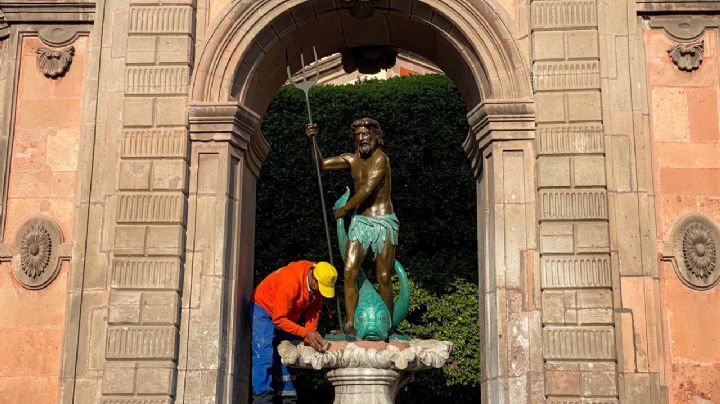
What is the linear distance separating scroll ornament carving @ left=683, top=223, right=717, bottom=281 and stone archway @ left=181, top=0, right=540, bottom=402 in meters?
1.70

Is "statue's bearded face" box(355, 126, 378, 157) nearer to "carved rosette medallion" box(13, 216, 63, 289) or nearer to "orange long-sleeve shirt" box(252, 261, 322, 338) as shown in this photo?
"orange long-sleeve shirt" box(252, 261, 322, 338)

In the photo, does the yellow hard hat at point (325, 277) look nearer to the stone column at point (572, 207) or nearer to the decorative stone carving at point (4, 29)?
the stone column at point (572, 207)

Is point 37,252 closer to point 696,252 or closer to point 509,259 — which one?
point 509,259

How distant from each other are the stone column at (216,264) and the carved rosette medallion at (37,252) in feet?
A: 5.10

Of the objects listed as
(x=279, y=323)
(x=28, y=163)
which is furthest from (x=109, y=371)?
(x=28, y=163)

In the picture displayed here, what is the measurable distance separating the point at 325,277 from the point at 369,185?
121 cm

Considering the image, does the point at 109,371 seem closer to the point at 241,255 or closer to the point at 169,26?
the point at 241,255

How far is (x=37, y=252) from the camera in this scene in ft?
35.9

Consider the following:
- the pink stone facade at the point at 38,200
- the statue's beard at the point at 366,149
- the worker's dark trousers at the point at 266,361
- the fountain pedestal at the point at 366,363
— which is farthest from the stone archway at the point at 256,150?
the pink stone facade at the point at 38,200

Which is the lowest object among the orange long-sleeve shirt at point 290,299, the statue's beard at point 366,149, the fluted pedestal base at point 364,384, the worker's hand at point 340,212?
the fluted pedestal base at point 364,384

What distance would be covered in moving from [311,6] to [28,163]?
3806 mm

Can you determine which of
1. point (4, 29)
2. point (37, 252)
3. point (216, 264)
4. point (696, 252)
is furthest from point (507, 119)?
point (4, 29)

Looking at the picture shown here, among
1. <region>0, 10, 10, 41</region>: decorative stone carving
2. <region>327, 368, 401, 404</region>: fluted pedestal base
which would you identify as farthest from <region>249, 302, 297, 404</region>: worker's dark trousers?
<region>0, 10, 10, 41</region>: decorative stone carving

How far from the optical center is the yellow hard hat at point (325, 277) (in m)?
10.8
